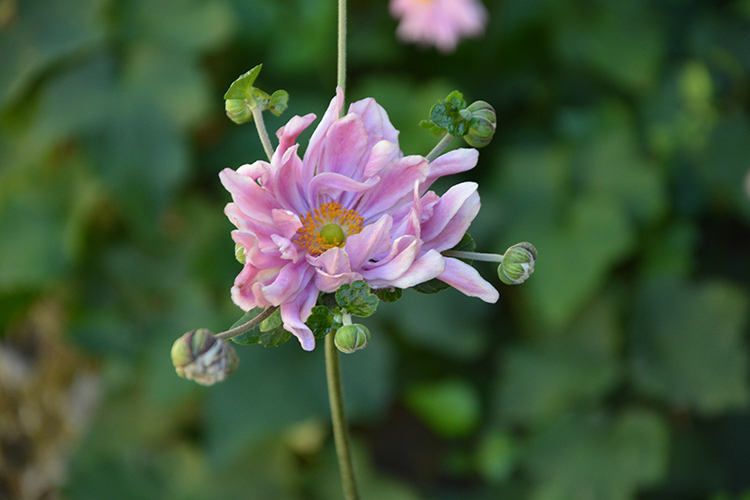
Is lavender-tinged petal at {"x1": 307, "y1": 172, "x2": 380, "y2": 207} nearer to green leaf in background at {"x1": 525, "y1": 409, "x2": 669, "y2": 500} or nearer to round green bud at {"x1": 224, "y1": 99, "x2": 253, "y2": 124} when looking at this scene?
round green bud at {"x1": 224, "y1": 99, "x2": 253, "y2": 124}

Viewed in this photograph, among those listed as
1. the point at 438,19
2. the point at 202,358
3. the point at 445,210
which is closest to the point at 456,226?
the point at 445,210

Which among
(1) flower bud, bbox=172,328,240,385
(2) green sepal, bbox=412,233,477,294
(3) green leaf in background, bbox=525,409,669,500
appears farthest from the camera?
(3) green leaf in background, bbox=525,409,669,500

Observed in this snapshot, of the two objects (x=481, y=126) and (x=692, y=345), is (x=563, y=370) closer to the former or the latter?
(x=692, y=345)

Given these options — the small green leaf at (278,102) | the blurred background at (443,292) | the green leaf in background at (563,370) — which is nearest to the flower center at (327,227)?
the small green leaf at (278,102)

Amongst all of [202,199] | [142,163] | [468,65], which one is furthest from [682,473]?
[142,163]

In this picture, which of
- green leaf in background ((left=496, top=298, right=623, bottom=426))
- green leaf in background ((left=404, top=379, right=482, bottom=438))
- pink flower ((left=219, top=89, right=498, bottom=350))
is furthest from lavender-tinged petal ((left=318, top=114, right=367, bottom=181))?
green leaf in background ((left=496, top=298, right=623, bottom=426))

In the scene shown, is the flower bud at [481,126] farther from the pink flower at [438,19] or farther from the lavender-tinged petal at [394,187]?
the pink flower at [438,19]

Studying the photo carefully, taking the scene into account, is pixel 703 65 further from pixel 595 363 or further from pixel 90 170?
pixel 90 170

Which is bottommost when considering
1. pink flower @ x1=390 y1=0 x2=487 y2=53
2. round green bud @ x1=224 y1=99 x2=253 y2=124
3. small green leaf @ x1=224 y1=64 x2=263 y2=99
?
round green bud @ x1=224 y1=99 x2=253 y2=124
